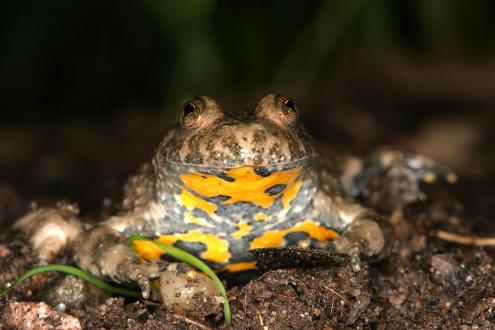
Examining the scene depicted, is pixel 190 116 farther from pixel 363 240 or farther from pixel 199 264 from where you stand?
pixel 363 240

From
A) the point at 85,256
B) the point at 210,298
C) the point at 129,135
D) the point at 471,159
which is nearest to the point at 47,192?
the point at 129,135

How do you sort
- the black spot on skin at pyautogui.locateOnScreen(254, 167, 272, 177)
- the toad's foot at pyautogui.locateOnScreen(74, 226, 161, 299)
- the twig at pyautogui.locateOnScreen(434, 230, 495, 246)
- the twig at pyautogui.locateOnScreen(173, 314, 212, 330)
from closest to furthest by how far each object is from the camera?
the twig at pyautogui.locateOnScreen(173, 314, 212, 330) < the black spot on skin at pyautogui.locateOnScreen(254, 167, 272, 177) < the toad's foot at pyautogui.locateOnScreen(74, 226, 161, 299) < the twig at pyautogui.locateOnScreen(434, 230, 495, 246)

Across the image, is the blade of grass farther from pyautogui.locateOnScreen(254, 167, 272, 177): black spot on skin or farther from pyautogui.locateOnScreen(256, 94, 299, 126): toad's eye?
pyautogui.locateOnScreen(256, 94, 299, 126): toad's eye

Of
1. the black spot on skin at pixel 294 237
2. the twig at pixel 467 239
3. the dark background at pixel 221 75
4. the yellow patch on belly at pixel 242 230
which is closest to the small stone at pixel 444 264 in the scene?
the twig at pixel 467 239

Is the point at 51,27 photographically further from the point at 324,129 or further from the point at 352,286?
the point at 352,286

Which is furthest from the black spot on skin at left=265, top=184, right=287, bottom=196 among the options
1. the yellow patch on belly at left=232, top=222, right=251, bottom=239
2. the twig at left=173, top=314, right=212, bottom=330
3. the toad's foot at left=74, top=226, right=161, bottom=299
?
the twig at left=173, top=314, right=212, bottom=330

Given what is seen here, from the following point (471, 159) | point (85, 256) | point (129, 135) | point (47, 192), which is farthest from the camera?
point (129, 135)
